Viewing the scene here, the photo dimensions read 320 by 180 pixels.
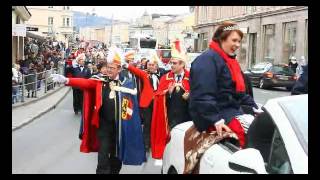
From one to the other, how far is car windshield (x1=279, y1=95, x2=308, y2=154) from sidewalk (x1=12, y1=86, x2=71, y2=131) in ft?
36.5

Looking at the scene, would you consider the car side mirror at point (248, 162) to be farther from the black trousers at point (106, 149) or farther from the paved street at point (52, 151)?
the paved street at point (52, 151)

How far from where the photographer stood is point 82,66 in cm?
1778

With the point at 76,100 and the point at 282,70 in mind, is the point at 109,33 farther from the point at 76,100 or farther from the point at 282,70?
the point at 76,100

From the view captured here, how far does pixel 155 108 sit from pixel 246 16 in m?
43.9

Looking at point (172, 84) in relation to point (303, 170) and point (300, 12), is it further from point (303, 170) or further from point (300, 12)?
point (300, 12)

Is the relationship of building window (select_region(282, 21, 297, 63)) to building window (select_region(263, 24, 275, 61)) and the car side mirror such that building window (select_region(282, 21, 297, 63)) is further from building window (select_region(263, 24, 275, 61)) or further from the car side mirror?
the car side mirror

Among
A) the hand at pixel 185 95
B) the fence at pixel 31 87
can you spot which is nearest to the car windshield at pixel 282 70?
the fence at pixel 31 87

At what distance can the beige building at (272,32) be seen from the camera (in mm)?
40531

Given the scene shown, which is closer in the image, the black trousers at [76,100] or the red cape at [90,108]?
the red cape at [90,108]

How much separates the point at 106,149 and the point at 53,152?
3.96 meters

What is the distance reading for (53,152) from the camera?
11.0 meters

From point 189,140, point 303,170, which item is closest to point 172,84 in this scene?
point 189,140

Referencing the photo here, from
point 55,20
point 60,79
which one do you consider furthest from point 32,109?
point 55,20

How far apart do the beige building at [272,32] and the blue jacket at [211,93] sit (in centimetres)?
3423
